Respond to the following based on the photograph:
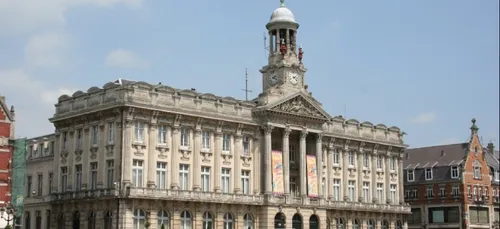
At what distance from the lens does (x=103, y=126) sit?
7919 cm

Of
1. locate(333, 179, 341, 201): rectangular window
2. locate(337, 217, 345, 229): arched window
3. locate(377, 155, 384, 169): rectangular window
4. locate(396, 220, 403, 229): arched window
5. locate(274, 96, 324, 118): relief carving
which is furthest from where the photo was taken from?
locate(396, 220, 403, 229): arched window

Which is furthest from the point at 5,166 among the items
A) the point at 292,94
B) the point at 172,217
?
the point at 292,94

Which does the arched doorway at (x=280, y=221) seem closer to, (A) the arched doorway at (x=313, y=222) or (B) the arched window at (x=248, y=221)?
(B) the arched window at (x=248, y=221)

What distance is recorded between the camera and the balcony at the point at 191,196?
249 feet

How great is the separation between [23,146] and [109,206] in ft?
31.6

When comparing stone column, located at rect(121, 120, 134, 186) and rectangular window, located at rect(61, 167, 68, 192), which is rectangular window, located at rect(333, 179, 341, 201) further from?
rectangular window, located at rect(61, 167, 68, 192)

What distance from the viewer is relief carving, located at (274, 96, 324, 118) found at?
8888 cm

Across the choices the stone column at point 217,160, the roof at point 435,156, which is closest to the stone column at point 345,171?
the stone column at point 217,160

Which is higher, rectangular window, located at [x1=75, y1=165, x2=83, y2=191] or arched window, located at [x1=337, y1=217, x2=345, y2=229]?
rectangular window, located at [x1=75, y1=165, x2=83, y2=191]

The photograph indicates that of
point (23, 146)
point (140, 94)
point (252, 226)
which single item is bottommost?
point (252, 226)

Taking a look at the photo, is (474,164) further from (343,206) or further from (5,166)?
(5,166)

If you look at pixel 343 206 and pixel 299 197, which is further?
pixel 343 206

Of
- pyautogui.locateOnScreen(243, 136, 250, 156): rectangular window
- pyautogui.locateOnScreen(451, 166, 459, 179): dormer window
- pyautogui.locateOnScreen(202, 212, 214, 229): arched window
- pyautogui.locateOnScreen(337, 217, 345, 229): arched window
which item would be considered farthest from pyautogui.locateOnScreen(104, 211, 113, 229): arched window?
pyautogui.locateOnScreen(451, 166, 459, 179): dormer window

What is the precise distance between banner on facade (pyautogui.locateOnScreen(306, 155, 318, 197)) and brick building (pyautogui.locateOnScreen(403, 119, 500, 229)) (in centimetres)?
3199
